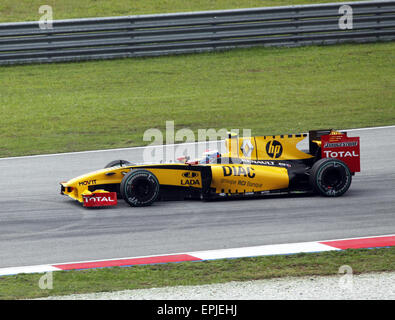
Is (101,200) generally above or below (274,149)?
below

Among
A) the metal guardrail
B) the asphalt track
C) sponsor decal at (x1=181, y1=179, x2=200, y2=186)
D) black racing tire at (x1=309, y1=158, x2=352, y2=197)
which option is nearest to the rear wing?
black racing tire at (x1=309, y1=158, x2=352, y2=197)

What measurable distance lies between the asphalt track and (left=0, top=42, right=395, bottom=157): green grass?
3.59 meters

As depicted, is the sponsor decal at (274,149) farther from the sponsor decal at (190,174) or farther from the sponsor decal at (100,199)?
the sponsor decal at (100,199)

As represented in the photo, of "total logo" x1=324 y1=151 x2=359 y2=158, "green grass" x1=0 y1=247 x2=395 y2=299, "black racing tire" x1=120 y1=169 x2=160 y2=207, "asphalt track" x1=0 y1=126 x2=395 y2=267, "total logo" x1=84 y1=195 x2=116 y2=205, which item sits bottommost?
"green grass" x1=0 y1=247 x2=395 y2=299

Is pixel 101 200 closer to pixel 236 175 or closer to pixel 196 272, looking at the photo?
pixel 236 175

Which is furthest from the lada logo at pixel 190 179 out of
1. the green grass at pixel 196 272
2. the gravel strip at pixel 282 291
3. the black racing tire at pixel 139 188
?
the gravel strip at pixel 282 291

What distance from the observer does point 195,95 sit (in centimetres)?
1795

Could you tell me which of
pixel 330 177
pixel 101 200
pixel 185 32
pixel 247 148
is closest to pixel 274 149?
Result: pixel 247 148

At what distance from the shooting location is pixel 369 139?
14125 mm

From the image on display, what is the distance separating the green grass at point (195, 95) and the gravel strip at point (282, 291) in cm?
762

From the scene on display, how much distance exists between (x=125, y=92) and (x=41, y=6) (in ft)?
21.1

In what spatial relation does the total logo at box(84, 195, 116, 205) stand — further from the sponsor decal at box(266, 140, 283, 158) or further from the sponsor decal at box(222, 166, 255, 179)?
the sponsor decal at box(266, 140, 283, 158)

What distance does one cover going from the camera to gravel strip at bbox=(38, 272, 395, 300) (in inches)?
257

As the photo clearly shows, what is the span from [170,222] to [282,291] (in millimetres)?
2883
